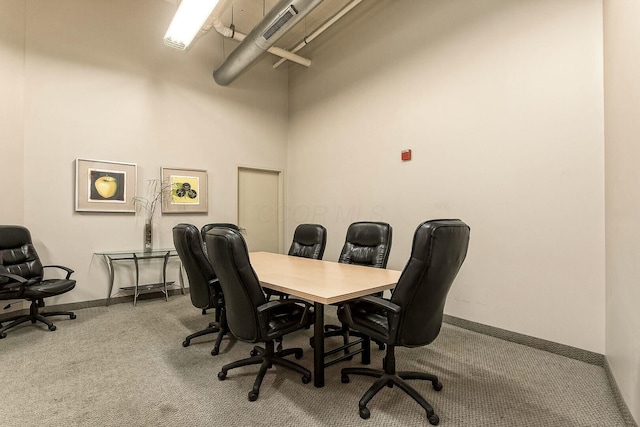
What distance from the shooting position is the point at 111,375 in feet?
7.57

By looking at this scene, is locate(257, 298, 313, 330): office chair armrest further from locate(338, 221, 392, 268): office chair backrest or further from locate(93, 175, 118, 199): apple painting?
locate(93, 175, 118, 199): apple painting

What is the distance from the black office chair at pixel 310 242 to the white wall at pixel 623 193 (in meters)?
2.48

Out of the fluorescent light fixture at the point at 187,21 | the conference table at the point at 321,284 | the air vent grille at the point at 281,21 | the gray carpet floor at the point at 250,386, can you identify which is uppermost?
the air vent grille at the point at 281,21

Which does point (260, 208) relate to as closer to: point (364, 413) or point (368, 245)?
point (368, 245)

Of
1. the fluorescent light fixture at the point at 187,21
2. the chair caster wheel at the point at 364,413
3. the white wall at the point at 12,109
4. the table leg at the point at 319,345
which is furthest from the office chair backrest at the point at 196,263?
the white wall at the point at 12,109

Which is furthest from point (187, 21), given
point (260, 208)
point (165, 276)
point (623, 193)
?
point (623, 193)

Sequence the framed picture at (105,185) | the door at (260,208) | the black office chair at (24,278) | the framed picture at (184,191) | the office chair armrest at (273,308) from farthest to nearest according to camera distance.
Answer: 1. the door at (260,208)
2. the framed picture at (184,191)
3. the framed picture at (105,185)
4. the black office chair at (24,278)
5. the office chair armrest at (273,308)

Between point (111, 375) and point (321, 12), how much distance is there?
4952mm

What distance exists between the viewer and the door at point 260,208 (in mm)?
5578

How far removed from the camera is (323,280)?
91.2 inches

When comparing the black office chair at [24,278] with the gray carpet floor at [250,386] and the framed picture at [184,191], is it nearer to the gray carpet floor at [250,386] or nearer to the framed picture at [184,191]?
the gray carpet floor at [250,386]

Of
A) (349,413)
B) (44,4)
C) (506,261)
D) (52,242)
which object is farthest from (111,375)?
(44,4)

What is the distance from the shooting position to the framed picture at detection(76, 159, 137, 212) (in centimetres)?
404

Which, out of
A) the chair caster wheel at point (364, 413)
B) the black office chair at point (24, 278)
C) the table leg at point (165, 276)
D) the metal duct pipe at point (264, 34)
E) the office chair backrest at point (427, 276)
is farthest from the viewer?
the table leg at point (165, 276)
